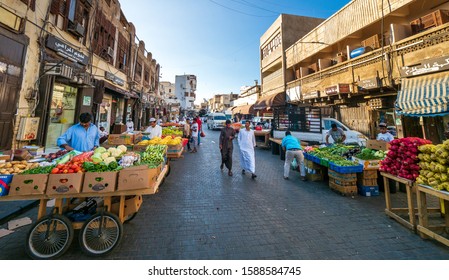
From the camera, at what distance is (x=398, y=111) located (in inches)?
336

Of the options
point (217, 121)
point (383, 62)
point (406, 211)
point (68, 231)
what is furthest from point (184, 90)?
point (406, 211)

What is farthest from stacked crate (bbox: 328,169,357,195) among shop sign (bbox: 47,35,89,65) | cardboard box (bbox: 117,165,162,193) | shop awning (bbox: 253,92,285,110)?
shop awning (bbox: 253,92,285,110)

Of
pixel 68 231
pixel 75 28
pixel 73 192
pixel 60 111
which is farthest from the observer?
pixel 60 111

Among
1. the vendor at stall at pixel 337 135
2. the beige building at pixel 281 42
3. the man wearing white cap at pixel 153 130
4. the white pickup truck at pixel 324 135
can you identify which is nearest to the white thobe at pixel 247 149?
the man wearing white cap at pixel 153 130

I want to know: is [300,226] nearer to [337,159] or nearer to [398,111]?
[337,159]

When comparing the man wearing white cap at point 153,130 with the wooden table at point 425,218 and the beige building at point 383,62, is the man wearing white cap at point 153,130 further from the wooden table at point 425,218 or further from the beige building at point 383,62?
the beige building at point 383,62

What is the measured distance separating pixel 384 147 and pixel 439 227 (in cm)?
340

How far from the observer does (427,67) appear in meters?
7.89

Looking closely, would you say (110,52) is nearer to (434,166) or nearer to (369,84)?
(434,166)

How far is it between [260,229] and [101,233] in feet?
8.64

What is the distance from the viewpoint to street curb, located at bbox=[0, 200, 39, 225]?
11.7 ft

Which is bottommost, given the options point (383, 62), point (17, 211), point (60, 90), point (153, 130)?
point (17, 211)

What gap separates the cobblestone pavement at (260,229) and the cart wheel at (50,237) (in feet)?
0.58

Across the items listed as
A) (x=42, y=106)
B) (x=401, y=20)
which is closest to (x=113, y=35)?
(x=42, y=106)
